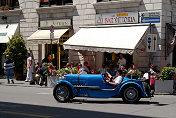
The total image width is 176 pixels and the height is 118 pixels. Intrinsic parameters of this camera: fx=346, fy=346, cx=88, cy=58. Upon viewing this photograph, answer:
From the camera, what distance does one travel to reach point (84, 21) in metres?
22.5

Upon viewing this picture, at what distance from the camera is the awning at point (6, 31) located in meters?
25.6

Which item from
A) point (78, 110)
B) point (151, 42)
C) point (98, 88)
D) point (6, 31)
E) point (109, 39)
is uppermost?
point (6, 31)

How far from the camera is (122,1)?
805 inches

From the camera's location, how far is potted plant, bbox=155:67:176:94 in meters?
16.6

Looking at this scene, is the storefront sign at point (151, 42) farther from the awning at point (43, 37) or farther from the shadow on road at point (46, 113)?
the shadow on road at point (46, 113)

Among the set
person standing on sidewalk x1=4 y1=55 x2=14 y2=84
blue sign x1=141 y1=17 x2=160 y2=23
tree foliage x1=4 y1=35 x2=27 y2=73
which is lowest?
person standing on sidewalk x1=4 y1=55 x2=14 y2=84

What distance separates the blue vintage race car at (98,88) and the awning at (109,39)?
18.3 ft

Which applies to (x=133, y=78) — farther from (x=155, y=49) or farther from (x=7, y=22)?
(x=7, y=22)

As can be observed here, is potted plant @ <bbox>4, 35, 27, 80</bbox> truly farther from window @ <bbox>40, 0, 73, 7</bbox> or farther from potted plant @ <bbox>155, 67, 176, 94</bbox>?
potted plant @ <bbox>155, 67, 176, 94</bbox>

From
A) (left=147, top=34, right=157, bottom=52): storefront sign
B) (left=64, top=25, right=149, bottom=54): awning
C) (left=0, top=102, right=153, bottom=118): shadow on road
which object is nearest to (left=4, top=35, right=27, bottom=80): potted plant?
(left=64, top=25, right=149, bottom=54): awning

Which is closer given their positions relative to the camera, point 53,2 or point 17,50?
point 17,50

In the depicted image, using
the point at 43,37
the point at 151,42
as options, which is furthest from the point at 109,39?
the point at 43,37

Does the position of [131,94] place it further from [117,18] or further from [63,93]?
[117,18]

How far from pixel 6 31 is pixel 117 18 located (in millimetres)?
9495
